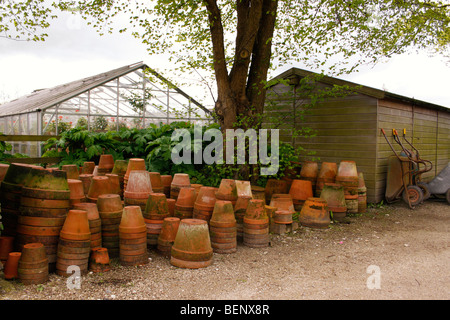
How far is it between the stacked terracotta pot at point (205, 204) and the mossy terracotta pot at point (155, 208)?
0.48 m

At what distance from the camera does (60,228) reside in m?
3.65

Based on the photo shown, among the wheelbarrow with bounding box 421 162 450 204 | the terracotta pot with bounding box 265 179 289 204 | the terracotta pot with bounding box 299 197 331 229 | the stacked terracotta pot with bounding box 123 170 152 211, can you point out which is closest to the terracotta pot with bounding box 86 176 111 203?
the stacked terracotta pot with bounding box 123 170 152 211

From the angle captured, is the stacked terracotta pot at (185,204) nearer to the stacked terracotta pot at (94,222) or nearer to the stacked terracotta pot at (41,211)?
the stacked terracotta pot at (94,222)

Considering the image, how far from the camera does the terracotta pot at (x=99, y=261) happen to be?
372 centimetres

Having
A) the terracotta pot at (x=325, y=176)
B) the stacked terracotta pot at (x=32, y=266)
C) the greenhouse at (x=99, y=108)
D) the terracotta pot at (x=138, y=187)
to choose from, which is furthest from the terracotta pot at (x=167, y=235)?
the greenhouse at (x=99, y=108)

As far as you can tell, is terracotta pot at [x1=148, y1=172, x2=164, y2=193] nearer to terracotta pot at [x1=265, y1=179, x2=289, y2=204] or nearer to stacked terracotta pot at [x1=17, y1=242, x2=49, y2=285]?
stacked terracotta pot at [x1=17, y1=242, x2=49, y2=285]

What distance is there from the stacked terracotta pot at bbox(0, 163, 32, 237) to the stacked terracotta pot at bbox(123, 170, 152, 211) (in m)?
1.38

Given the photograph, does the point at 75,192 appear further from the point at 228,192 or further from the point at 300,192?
the point at 300,192

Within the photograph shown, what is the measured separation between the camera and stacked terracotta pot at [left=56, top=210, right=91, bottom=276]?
11.6ft

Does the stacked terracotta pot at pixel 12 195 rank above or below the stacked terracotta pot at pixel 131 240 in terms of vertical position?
above

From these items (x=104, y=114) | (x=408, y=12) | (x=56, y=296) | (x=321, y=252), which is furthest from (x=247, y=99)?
(x=104, y=114)

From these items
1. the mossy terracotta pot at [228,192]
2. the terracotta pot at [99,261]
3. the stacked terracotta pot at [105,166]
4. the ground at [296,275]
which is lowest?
the ground at [296,275]

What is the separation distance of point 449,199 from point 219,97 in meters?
6.21
